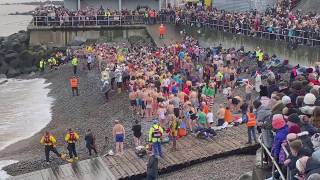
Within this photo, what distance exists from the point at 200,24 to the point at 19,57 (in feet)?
50.9

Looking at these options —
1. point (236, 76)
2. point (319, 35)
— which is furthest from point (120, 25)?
point (319, 35)

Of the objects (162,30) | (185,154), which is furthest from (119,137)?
(162,30)

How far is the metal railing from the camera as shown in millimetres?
27688

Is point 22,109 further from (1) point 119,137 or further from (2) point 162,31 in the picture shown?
(1) point 119,137

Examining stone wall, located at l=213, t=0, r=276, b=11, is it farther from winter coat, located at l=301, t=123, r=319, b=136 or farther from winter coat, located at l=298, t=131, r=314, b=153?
winter coat, located at l=298, t=131, r=314, b=153

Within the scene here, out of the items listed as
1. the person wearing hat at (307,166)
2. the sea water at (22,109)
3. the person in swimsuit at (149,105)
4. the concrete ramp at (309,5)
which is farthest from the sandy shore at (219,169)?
the concrete ramp at (309,5)

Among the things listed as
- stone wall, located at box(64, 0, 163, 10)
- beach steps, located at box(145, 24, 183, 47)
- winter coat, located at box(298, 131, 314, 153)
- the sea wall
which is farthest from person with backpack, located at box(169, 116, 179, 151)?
stone wall, located at box(64, 0, 163, 10)

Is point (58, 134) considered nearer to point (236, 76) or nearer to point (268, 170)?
point (236, 76)

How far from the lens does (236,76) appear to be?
27.9m

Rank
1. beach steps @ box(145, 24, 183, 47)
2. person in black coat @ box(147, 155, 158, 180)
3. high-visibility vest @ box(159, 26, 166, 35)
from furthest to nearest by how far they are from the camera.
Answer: high-visibility vest @ box(159, 26, 166, 35), beach steps @ box(145, 24, 183, 47), person in black coat @ box(147, 155, 158, 180)

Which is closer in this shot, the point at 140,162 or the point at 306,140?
the point at 306,140

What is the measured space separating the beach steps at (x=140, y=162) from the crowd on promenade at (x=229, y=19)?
12541 mm

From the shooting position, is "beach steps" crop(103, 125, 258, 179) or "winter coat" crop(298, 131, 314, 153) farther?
"beach steps" crop(103, 125, 258, 179)

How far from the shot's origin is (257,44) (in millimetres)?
31312
